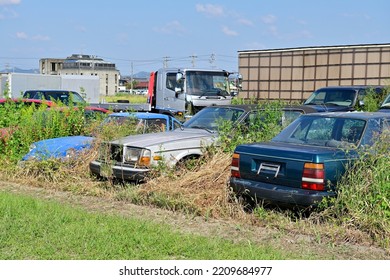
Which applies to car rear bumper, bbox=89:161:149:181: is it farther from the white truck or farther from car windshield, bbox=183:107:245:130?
the white truck

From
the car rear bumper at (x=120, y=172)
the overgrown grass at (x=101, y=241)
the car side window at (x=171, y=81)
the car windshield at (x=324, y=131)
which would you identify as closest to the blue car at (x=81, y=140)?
the car rear bumper at (x=120, y=172)

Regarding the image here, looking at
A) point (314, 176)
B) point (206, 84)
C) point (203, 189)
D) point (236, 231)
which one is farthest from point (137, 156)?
point (206, 84)

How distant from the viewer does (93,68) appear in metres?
112

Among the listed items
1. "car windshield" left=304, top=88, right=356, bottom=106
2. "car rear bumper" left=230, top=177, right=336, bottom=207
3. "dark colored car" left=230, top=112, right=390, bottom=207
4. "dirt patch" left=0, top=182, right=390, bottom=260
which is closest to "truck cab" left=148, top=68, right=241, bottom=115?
"car windshield" left=304, top=88, right=356, bottom=106

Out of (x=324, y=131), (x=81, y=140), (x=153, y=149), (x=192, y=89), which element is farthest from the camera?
(x=192, y=89)

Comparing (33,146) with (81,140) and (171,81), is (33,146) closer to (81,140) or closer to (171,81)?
(81,140)

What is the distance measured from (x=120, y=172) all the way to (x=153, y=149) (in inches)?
26.5

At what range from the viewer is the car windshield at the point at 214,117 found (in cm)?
1056

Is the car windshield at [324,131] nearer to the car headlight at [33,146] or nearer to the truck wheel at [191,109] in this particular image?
the car headlight at [33,146]

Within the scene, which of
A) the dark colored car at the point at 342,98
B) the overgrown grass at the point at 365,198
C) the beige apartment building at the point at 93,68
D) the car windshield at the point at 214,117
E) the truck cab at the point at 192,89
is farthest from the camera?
the beige apartment building at the point at 93,68

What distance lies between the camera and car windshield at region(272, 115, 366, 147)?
7.73 metres

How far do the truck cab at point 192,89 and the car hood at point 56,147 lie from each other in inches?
305

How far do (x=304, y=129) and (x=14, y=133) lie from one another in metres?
6.72

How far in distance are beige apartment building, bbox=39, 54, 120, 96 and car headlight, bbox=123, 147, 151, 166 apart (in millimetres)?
101831
